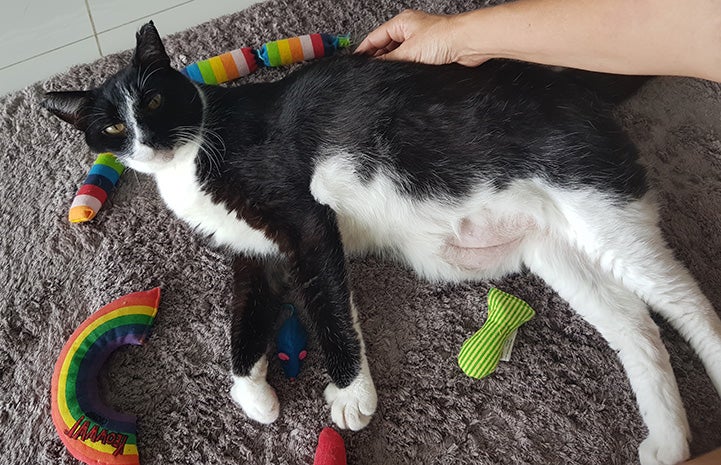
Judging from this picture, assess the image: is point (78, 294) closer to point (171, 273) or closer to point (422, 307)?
point (171, 273)

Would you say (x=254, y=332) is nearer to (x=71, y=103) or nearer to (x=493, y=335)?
(x=493, y=335)

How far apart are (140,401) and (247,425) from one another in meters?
0.27

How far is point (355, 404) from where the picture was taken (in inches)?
50.9

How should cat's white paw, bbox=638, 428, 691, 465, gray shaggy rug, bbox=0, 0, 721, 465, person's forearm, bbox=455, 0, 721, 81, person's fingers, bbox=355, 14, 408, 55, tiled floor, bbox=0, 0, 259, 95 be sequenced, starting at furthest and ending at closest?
tiled floor, bbox=0, 0, 259, 95 → person's fingers, bbox=355, 14, 408, 55 → gray shaggy rug, bbox=0, 0, 721, 465 → cat's white paw, bbox=638, 428, 691, 465 → person's forearm, bbox=455, 0, 721, 81

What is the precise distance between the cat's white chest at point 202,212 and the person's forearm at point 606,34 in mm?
674

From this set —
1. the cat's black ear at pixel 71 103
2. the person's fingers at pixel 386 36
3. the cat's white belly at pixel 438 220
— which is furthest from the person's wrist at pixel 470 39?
the cat's black ear at pixel 71 103

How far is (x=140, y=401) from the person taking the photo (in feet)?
4.55

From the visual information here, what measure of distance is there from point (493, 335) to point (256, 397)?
1.82 ft

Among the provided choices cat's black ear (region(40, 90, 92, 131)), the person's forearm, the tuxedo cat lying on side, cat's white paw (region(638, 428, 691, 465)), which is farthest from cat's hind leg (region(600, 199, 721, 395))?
cat's black ear (region(40, 90, 92, 131))

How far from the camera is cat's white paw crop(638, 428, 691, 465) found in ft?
4.00

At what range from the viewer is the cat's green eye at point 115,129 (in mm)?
1301

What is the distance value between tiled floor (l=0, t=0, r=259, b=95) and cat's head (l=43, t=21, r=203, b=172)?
0.74 m

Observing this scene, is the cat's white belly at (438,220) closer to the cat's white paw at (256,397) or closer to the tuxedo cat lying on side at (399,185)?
the tuxedo cat lying on side at (399,185)

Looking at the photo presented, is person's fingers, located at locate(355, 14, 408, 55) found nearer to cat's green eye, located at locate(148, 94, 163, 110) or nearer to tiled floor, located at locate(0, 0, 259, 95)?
cat's green eye, located at locate(148, 94, 163, 110)
